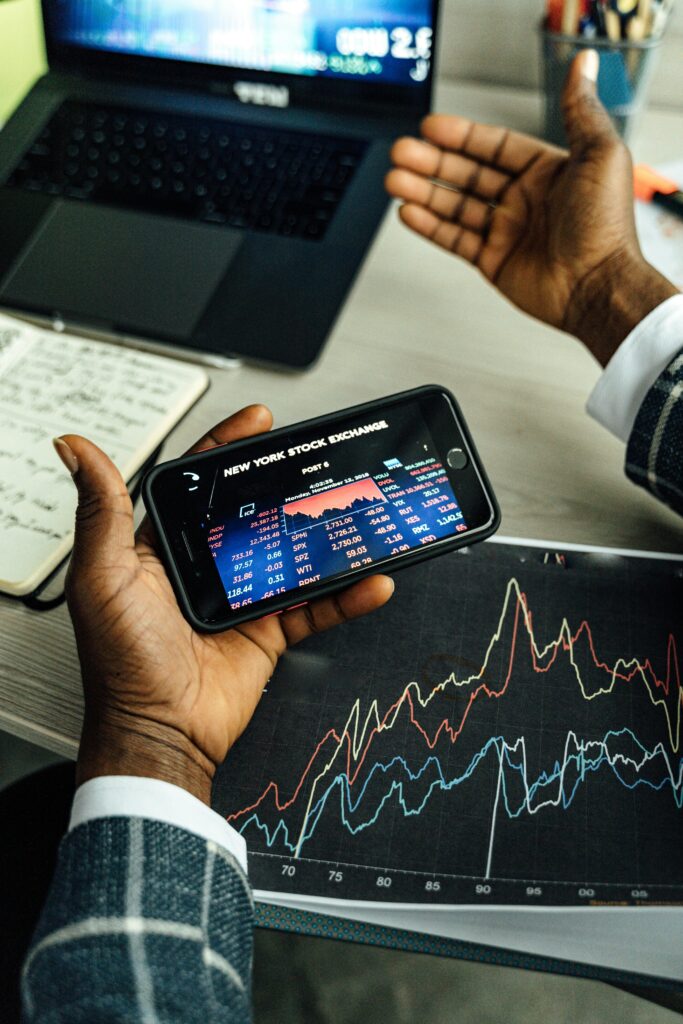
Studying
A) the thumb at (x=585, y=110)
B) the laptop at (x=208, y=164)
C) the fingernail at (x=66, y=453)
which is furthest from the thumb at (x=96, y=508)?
the thumb at (x=585, y=110)

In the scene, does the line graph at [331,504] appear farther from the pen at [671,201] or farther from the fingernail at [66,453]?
the pen at [671,201]

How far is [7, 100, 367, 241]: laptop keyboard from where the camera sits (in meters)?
0.77

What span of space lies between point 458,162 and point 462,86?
0.28m

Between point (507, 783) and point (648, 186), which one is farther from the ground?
point (648, 186)

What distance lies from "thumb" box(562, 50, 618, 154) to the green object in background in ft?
1.80

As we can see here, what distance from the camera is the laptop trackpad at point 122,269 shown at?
711mm

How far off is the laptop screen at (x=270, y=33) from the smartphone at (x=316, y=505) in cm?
41

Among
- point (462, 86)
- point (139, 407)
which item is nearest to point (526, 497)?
point (139, 407)

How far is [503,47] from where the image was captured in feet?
3.03

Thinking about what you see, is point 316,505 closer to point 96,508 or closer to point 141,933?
point 96,508

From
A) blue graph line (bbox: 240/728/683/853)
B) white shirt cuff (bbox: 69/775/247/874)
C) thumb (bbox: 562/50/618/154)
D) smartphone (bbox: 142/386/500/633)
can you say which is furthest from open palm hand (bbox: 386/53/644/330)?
white shirt cuff (bbox: 69/775/247/874)

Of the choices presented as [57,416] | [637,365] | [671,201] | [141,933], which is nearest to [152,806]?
[141,933]

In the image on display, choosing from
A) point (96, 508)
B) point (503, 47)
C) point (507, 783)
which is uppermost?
point (503, 47)

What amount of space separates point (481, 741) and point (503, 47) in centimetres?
80
